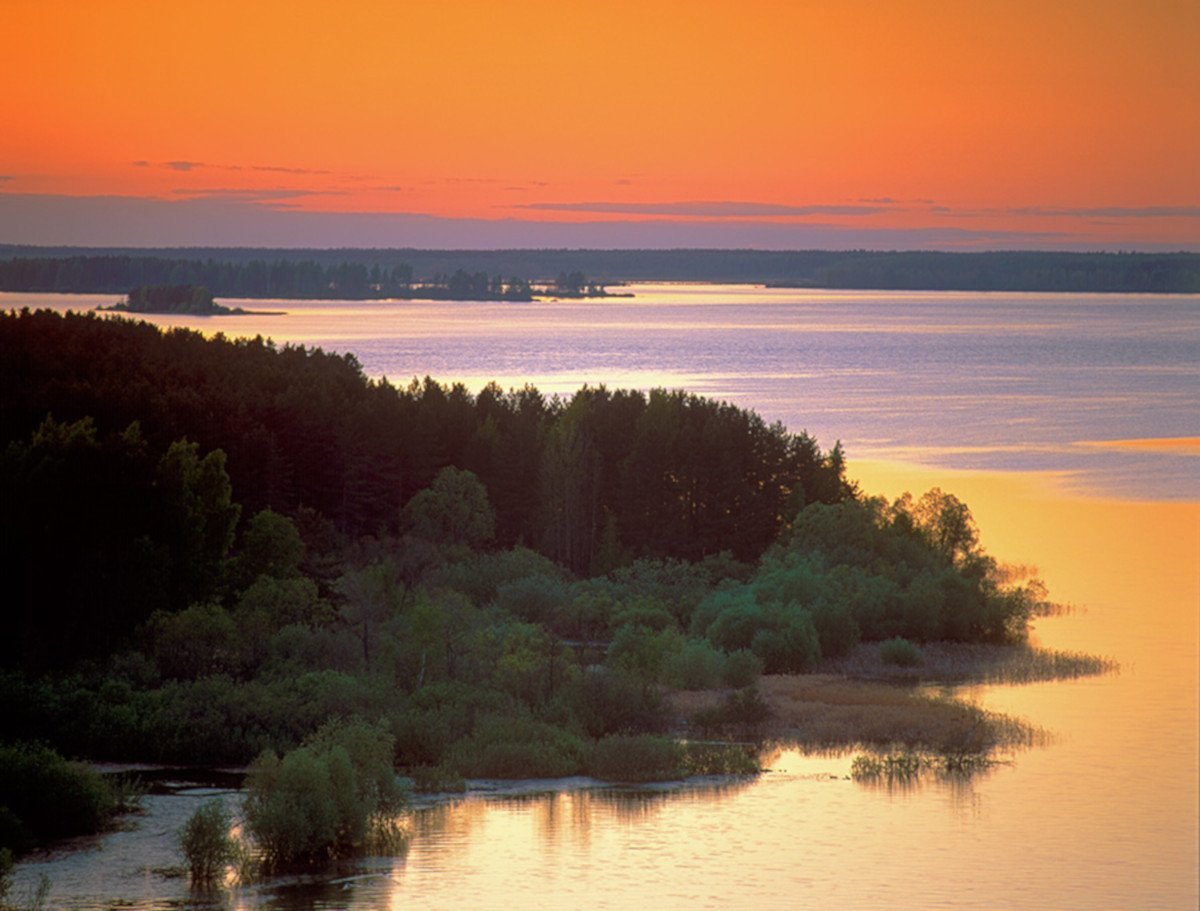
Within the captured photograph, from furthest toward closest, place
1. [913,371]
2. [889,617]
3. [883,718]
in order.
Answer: [913,371] → [889,617] → [883,718]

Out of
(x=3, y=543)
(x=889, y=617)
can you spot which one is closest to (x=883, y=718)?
(x=889, y=617)

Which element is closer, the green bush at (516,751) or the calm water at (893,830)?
the calm water at (893,830)

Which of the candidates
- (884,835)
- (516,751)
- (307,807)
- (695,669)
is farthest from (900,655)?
(307,807)

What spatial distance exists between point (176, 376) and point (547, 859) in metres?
37.8

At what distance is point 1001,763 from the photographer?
116ft

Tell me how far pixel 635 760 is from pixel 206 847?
1014cm

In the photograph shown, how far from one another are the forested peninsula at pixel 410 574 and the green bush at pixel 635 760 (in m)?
0.06

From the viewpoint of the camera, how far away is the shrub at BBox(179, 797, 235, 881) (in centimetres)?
2616

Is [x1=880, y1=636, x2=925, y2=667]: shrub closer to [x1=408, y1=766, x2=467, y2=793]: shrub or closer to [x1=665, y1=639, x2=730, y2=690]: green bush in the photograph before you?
[x1=665, y1=639, x2=730, y2=690]: green bush

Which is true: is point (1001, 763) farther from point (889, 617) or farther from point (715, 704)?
point (889, 617)

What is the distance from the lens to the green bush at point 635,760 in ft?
111

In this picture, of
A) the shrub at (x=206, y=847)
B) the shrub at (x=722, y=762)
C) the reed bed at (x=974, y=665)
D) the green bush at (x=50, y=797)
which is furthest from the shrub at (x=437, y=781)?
the reed bed at (x=974, y=665)

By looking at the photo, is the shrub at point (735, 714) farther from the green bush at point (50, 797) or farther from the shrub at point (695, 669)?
the green bush at point (50, 797)

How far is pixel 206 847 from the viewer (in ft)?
86.0
